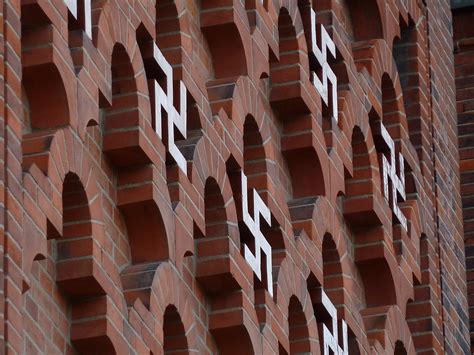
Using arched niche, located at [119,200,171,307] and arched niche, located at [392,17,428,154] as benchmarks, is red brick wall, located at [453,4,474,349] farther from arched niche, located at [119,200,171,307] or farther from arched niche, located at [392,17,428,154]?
arched niche, located at [119,200,171,307]

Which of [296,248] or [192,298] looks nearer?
[192,298]

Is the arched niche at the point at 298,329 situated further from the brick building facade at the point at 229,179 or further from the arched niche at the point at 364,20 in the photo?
the arched niche at the point at 364,20

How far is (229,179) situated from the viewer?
36.9 feet

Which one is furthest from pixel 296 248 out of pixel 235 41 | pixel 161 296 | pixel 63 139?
pixel 63 139

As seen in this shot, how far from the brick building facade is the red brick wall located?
3.78ft

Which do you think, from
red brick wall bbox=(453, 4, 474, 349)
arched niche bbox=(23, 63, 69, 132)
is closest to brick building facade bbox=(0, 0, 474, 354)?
arched niche bbox=(23, 63, 69, 132)

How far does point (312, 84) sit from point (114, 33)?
275 cm

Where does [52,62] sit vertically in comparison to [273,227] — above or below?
below

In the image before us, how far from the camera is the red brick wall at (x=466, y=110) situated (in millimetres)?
16906

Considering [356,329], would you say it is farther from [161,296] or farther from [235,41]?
[161,296]

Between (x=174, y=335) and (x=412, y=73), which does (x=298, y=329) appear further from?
(x=412, y=73)

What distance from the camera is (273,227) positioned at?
11.7 metres

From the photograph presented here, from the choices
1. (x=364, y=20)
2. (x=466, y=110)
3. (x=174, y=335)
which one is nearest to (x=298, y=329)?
(x=174, y=335)

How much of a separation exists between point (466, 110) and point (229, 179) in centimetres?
620
